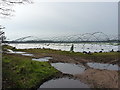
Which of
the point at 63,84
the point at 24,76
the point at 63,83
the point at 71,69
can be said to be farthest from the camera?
the point at 71,69

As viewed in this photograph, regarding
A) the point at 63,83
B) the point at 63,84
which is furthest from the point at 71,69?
the point at 63,84

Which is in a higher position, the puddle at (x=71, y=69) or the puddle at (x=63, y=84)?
the puddle at (x=71, y=69)

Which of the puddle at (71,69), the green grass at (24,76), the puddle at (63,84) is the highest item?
the green grass at (24,76)

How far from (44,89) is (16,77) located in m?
2.94

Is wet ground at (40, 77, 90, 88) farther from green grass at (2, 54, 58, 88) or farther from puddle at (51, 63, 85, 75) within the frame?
puddle at (51, 63, 85, 75)

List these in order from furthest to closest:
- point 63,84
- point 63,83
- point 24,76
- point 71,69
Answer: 1. point 71,69
2. point 24,76
3. point 63,83
4. point 63,84

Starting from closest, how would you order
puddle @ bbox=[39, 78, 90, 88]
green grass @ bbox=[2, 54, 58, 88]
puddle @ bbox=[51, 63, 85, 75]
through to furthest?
green grass @ bbox=[2, 54, 58, 88], puddle @ bbox=[39, 78, 90, 88], puddle @ bbox=[51, 63, 85, 75]

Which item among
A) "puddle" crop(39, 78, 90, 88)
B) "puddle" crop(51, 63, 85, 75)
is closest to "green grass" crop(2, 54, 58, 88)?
"puddle" crop(39, 78, 90, 88)

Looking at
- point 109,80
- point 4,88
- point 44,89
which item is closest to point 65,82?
point 44,89

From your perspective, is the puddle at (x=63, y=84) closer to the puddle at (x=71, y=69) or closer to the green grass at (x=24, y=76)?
the green grass at (x=24, y=76)

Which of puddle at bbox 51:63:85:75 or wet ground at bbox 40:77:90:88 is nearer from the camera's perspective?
wet ground at bbox 40:77:90:88

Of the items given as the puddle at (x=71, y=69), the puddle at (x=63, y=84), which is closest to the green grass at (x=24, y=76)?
the puddle at (x=63, y=84)

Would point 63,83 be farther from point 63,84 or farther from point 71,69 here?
point 71,69

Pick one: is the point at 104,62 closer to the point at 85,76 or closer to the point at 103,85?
the point at 85,76
